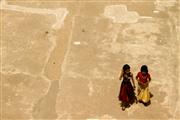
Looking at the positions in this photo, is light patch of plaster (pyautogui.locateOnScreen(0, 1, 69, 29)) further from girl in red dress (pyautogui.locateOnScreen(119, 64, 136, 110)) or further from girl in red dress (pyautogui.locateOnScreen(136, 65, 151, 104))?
girl in red dress (pyautogui.locateOnScreen(136, 65, 151, 104))

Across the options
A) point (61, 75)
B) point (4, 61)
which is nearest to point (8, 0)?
point (4, 61)

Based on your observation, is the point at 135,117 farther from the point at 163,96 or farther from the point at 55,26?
the point at 55,26

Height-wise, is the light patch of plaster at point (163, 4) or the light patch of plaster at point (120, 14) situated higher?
the light patch of plaster at point (163, 4)

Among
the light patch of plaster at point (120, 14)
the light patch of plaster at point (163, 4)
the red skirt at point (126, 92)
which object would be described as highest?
the light patch of plaster at point (163, 4)

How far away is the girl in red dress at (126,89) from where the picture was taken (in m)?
9.79

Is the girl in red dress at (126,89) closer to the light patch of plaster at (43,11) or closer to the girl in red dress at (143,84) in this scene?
the girl in red dress at (143,84)

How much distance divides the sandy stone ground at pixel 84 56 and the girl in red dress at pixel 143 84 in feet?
0.82

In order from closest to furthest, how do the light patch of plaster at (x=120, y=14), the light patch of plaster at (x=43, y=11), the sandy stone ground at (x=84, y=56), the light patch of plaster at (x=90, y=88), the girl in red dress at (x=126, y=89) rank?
1. the girl in red dress at (x=126, y=89)
2. the sandy stone ground at (x=84, y=56)
3. the light patch of plaster at (x=90, y=88)
4. the light patch of plaster at (x=120, y=14)
5. the light patch of plaster at (x=43, y=11)

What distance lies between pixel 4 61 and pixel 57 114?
2.61 metres

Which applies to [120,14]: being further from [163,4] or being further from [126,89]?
[126,89]

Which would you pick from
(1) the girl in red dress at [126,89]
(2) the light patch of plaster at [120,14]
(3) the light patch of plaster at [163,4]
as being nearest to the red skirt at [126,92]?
(1) the girl in red dress at [126,89]

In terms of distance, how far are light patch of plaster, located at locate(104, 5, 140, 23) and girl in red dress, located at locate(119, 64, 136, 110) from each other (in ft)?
12.0

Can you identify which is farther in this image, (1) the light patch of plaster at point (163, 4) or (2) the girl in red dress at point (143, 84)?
(1) the light patch of plaster at point (163, 4)

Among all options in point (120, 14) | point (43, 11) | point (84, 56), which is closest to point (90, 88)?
point (84, 56)
